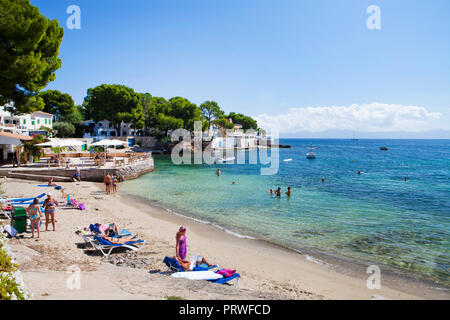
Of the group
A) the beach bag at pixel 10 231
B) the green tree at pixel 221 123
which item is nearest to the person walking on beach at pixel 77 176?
the beach bag at pixel 10 231

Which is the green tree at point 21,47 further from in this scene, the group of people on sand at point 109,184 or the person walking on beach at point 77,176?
the person walking on beach at point 77,176

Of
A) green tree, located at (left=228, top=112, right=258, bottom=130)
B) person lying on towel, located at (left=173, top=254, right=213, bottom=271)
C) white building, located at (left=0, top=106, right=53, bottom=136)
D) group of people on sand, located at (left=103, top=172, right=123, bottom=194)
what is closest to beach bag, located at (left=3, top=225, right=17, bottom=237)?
person lying on towel, located at (left=173, top=254, right=213, bottom=271)

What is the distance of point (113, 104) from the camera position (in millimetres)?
62781

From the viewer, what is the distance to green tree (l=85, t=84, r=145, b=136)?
204 ft

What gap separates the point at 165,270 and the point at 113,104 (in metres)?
61.2

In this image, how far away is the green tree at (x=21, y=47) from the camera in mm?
13906

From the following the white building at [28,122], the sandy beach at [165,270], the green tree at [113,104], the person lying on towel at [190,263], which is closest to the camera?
the sandy beach at [165,270]

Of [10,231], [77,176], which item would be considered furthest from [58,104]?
[10,231]

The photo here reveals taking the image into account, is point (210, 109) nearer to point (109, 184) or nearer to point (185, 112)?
point (185, 112)

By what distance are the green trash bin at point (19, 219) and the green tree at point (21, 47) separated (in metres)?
8.29
